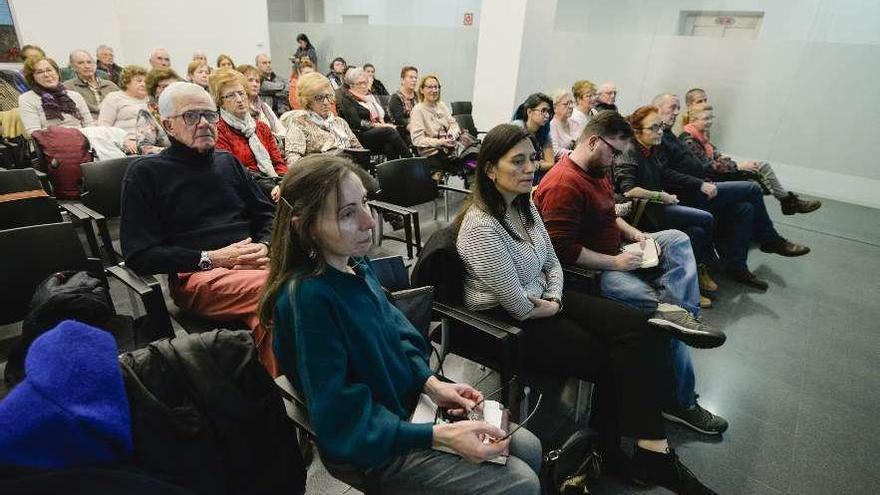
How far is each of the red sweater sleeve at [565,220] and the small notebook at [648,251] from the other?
359mm

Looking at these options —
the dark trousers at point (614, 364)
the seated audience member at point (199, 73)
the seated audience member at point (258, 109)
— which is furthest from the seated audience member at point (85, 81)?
the dark trousers at point (614, 364)

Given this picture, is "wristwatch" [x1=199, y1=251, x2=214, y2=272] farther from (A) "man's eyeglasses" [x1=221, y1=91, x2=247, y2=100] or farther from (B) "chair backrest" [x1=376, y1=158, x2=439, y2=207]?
(A) "man's eyeglasses" [x1=221, y1=91, x2=247, y2=100]

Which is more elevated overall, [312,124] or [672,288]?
[312,124]

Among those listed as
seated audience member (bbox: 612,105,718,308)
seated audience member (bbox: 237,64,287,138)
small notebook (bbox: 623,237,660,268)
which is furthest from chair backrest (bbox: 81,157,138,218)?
seated audience member (bbox: 612,105,718,308)

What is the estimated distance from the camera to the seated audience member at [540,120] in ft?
12.1

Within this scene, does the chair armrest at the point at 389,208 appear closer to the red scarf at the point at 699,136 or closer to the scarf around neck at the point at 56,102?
the red scarf at the point at 699,136

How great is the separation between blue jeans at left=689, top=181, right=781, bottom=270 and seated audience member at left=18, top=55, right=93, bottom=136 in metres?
5.18

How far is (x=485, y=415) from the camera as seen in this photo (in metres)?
1.18

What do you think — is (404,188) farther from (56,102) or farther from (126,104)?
(56,102)

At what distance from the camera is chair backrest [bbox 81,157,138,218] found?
7.86 feet

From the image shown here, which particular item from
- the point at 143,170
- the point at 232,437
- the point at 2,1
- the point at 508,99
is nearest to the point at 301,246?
the point at 232,437

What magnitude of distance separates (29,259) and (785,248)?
186 inches

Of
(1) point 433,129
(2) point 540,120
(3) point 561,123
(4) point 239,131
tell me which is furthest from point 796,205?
(4) point 239,131

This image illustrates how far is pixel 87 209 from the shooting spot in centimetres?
228
